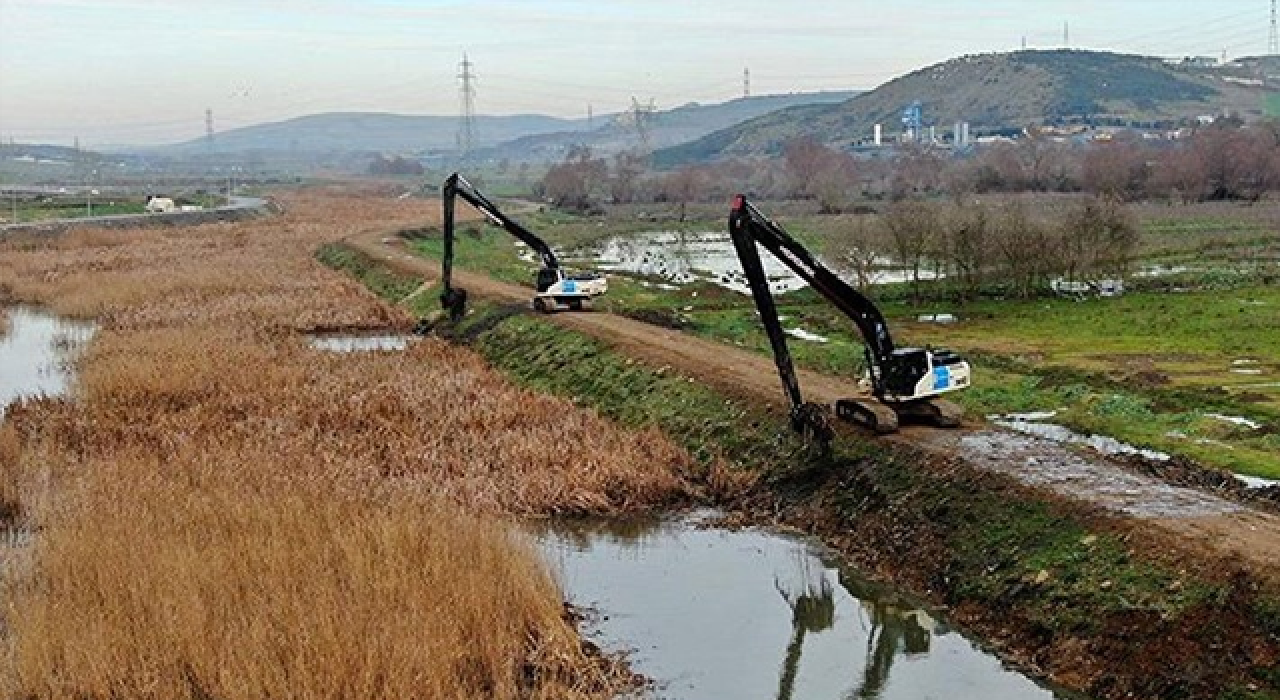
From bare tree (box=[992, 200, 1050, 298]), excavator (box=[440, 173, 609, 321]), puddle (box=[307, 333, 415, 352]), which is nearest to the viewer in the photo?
puddle (box=[307, 333, 415, 352])

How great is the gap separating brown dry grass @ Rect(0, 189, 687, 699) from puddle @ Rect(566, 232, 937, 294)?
73.5ft

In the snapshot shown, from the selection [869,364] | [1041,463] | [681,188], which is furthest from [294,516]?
[681,188]

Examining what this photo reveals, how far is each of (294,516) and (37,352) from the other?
2400 cm

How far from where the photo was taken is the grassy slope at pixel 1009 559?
12.5 meters

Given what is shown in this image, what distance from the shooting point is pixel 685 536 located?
1864 cm

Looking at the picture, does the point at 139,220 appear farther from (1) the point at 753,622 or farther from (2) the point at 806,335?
(1) the point at 753,622

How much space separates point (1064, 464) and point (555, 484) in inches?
286

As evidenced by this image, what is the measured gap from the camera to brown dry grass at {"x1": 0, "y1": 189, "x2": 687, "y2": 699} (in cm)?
1131

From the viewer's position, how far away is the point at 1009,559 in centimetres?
1573

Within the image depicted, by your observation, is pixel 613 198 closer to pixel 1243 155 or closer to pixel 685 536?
pixel 1243 155

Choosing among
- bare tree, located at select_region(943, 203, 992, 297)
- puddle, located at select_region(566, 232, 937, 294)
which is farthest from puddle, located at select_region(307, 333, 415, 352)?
bare tree, located at select_region(943, 203, 992, 297)

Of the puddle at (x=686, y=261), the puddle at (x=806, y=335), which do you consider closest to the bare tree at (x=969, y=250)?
the puddle at (x=686, y=261)

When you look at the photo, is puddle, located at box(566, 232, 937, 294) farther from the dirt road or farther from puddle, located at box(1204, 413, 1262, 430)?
puddle, located at box(1204, 413, 1262, 430)

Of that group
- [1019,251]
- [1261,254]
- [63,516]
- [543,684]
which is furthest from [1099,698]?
[1261,254]
